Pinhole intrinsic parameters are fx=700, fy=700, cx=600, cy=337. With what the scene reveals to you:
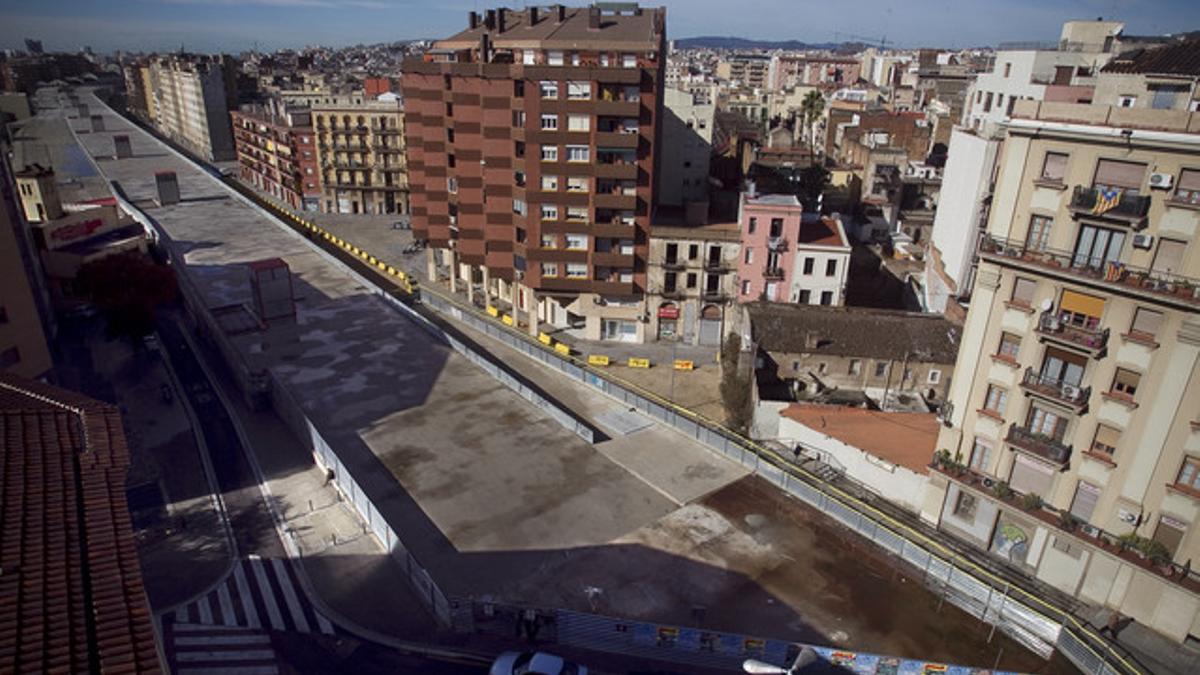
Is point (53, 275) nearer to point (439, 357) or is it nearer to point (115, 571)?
point (439, 357)

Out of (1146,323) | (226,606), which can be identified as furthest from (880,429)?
(226,606)

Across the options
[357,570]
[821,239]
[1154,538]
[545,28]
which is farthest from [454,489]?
[545,28]

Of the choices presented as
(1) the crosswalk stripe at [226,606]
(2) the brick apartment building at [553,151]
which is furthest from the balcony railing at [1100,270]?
(1) the crosswalk stripe at [226,606]

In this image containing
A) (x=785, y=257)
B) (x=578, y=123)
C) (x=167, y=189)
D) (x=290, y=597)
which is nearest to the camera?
(x=290, y=597)

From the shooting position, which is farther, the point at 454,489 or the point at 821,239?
the point at 821,239

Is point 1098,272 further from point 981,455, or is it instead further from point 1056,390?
point 981,455

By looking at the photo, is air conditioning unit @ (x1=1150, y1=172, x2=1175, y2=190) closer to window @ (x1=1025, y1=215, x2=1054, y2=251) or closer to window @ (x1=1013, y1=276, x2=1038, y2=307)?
window @ (x1=1025, y1=215, x2=1054, y2=251)

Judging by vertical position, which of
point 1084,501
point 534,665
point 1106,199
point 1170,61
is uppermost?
point 1170,61
